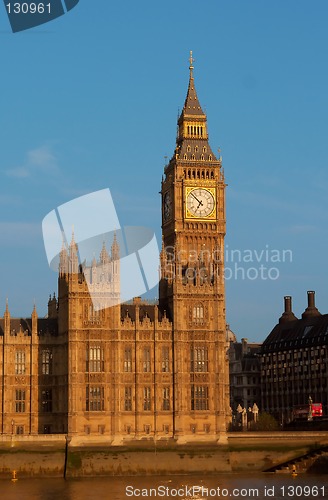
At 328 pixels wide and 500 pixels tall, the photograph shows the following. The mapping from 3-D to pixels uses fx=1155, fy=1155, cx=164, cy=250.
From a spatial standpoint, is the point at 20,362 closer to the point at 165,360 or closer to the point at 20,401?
the point at 20,401

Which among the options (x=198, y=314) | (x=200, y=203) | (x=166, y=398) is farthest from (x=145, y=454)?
(x=200, y=203)

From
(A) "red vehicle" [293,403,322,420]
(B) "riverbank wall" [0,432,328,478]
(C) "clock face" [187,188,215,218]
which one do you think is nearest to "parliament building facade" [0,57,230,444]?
(B) "riverbank wall" [0,432,328,478]

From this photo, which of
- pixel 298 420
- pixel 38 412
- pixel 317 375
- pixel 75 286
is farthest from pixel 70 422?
pixel 317 375

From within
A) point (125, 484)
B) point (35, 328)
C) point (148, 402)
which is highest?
point (35, 328)

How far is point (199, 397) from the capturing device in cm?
12825

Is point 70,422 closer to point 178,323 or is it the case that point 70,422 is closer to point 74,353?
point 74,353

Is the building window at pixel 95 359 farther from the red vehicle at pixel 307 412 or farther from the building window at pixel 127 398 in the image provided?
the red vehicle at pixel 307 412

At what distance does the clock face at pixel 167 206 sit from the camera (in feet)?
521

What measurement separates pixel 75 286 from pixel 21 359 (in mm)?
10871

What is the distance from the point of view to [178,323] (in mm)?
128250

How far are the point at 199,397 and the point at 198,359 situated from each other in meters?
→ 4.20

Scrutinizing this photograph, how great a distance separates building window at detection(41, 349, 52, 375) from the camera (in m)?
129

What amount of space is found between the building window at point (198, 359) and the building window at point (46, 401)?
1619cm

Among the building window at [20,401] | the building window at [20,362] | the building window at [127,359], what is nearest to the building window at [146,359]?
the building window at [127,359]
